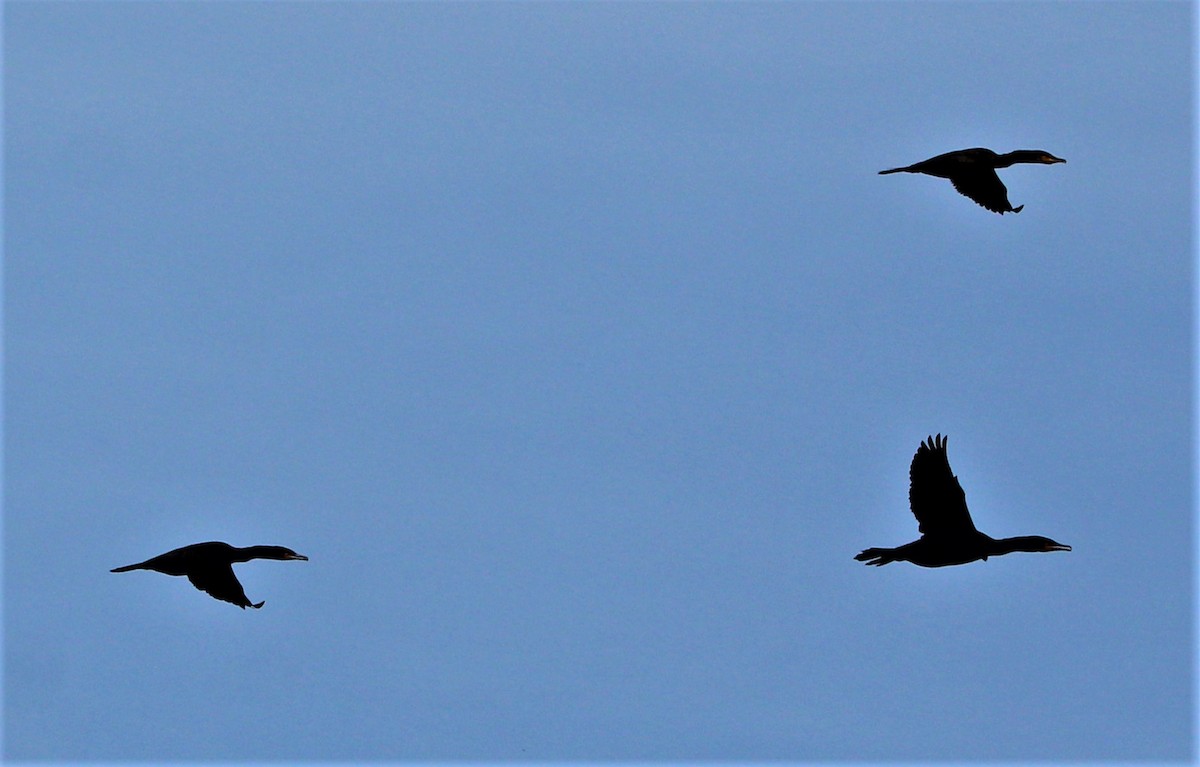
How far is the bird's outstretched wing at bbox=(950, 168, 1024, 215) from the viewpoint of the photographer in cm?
2591

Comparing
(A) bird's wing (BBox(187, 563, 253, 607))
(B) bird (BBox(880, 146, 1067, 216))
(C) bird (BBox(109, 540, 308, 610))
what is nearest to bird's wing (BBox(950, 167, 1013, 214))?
(B) bird (BBox(880, 146, 1067, 216))

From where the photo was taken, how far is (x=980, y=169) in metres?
25.8

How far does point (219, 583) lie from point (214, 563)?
0.31 m

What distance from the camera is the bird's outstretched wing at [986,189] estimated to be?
85.0ft

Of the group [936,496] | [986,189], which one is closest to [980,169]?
[986,189]

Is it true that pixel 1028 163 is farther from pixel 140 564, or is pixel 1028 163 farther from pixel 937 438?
pixel 140 564

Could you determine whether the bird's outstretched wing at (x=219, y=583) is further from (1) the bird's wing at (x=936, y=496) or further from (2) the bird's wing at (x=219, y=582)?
(1) the bird's wing at (x=936, y=496)

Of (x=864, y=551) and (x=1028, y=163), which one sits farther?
(x=1028, y=163)

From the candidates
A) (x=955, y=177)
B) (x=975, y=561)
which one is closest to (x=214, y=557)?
(x=975, y=561)

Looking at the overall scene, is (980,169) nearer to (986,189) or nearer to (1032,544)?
(986,189)

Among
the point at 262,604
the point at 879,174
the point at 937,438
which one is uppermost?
the point at 879,174

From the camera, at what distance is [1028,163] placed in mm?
25750

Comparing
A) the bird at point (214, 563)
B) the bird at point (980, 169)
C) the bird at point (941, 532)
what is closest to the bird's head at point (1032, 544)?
the bird at point (941, 532)

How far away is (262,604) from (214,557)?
89 centimetres
